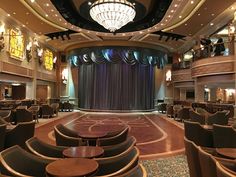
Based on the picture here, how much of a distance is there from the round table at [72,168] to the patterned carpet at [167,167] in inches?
70.9

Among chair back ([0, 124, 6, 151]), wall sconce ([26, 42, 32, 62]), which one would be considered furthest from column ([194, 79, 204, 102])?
chair back ([0, 124, 6, 151])

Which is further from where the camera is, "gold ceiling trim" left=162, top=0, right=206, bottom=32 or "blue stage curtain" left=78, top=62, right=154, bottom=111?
"blue stage curtain" left=78, top=62, right=154, bottom=111

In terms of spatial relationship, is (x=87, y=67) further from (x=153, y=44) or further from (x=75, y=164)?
(x=75, y=164)

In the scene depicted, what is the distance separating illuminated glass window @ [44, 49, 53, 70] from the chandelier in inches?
360

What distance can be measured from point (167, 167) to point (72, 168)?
2.51m

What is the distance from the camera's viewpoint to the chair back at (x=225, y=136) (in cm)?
437

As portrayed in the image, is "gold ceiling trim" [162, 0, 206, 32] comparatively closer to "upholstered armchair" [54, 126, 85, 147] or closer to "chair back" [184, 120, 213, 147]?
"chair back" [184, 120, 213, 147]

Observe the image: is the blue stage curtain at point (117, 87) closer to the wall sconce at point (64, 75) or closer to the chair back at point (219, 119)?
the wall sconce at point (64, 75)

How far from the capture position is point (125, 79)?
16953mm

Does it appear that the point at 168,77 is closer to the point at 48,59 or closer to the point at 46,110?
the point at 48,59

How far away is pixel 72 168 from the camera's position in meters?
2.33

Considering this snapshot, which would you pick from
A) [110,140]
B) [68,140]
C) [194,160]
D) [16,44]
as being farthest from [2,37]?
[194,160]

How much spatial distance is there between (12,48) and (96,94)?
6.92m

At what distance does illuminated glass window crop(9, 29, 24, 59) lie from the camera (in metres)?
11.5
